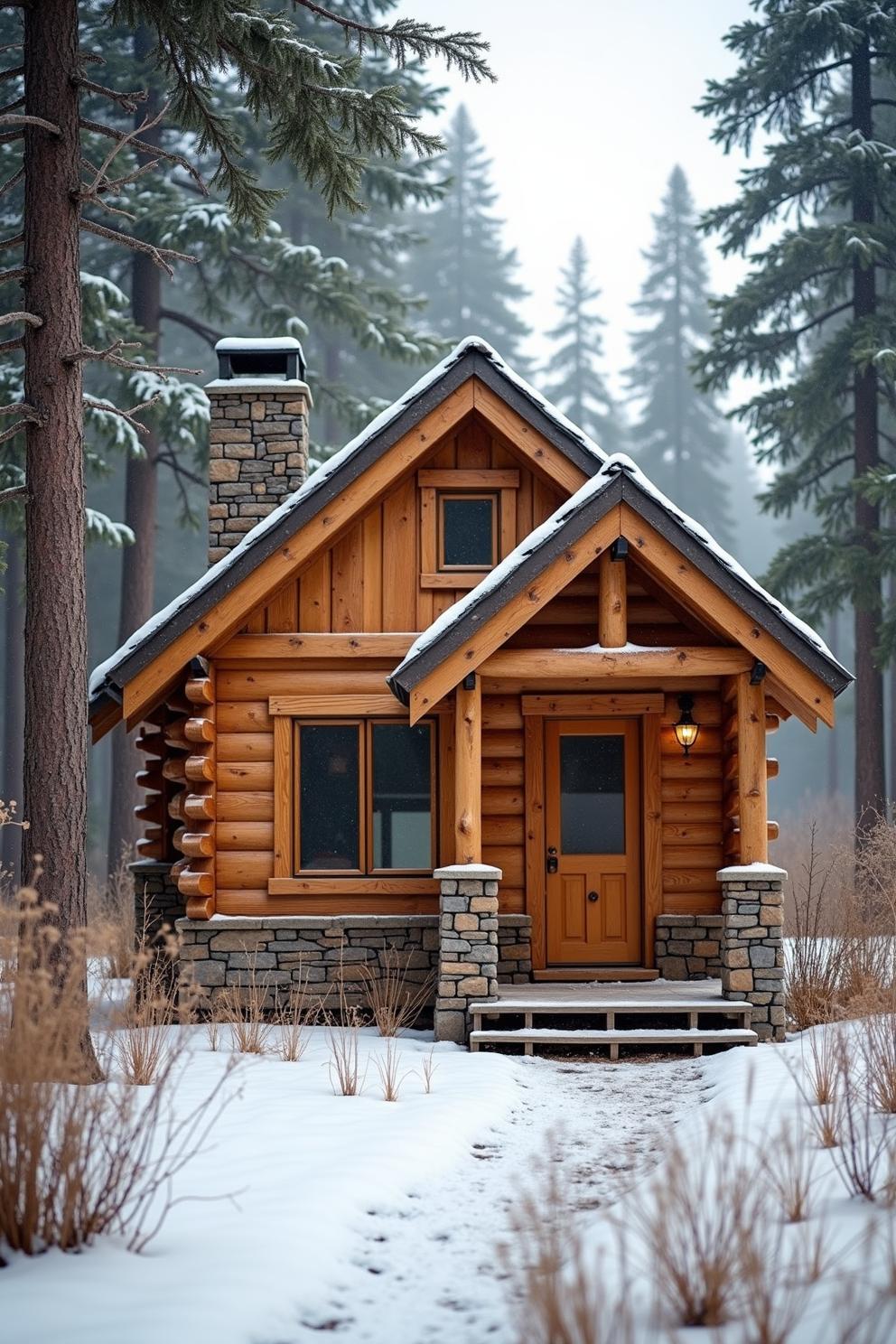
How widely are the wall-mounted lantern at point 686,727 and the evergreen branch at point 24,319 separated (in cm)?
627

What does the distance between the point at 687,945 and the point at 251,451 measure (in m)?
6.21

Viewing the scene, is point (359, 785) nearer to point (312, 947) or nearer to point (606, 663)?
point (312, 947)

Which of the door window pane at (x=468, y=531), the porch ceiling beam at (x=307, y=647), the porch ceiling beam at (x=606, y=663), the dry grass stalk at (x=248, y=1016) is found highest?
the door window pane at (x=468, y=531)

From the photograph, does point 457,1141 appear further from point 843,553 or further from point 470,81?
point 843,553

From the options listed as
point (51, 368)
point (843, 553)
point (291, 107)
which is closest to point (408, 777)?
point (51, 368)

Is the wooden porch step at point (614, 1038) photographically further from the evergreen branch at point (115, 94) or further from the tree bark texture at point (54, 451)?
the evergreen branch at point (115, 94)

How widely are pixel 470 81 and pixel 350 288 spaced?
9.79 m

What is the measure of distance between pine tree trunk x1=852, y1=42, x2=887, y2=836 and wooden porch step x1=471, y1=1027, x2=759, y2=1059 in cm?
852

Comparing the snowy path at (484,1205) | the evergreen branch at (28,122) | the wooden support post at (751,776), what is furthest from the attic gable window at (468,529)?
the snowy path at (484,1205)

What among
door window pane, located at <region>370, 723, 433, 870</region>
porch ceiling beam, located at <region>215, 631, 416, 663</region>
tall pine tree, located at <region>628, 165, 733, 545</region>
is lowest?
door window pane, located at <region>370, 723, 433, 870</region>

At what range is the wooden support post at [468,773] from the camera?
9797 millimetres

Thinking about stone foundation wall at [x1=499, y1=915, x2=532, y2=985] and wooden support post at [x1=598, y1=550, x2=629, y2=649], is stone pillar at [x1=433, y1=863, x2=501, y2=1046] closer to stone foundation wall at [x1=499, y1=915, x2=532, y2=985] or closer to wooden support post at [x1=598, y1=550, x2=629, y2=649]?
stone foundation wall at [x1=499, y1=915, x2=532, y2=985]

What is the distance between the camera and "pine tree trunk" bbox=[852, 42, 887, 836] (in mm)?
17328

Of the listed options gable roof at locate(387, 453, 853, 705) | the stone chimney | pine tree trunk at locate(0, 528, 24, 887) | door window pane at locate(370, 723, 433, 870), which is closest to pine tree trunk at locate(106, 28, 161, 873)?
pine tree trunk at locate(0, 528, 24, 887)
